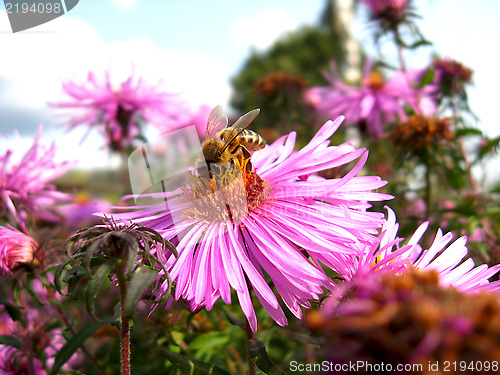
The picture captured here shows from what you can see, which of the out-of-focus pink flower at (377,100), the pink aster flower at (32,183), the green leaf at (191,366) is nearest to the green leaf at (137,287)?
the green leaf at (191,366)

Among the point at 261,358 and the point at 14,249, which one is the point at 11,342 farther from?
the point at 261,358

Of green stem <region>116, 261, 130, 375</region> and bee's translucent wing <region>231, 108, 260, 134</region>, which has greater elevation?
bee's translucent wing <region>231, 108, 260, 134</region>

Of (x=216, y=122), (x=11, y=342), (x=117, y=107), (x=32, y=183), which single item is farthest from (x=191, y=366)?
(x=117, y=107)

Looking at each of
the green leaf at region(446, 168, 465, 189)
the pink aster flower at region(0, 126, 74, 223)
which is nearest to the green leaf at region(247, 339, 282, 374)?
the pink aster flower at region(0, 126, 74, 223)

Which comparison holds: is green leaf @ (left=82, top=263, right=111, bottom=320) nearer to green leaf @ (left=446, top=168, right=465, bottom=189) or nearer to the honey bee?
the honey bee

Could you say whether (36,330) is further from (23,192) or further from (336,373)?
(336,373)

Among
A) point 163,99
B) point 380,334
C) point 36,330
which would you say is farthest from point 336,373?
point 163,99

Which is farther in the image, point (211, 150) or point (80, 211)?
point (80, 211)
